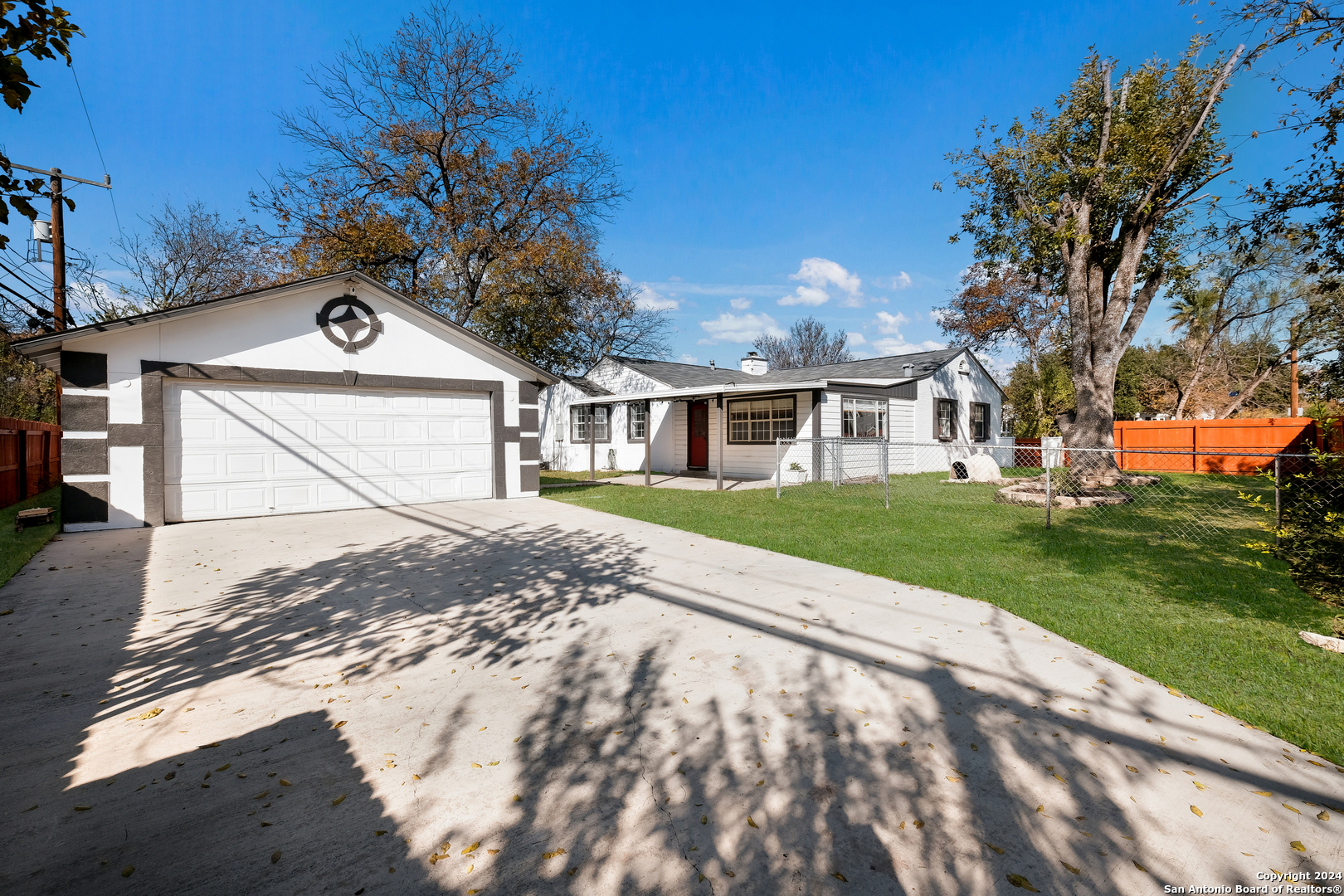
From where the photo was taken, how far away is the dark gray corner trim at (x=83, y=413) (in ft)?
27.9

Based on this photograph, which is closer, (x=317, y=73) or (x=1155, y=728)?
(x=1155, y=728)

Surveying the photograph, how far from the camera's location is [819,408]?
15.2 m

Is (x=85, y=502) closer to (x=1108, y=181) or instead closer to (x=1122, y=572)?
(x=1122, y=572)

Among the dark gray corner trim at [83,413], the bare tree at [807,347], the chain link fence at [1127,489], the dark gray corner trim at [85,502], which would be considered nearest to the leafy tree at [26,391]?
the dark gray corner trim at [83,413]

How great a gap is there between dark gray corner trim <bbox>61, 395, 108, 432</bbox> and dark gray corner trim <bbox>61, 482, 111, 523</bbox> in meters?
0.83

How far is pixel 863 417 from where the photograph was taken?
1677 centimetres

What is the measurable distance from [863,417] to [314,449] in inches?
537

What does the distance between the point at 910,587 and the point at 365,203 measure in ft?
67.6

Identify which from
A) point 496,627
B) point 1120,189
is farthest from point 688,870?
point 1120,189

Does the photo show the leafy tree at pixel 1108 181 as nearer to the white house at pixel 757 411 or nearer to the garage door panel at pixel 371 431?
the white house at pixel 757 411

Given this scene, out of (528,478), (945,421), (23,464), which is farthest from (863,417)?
(23,464)

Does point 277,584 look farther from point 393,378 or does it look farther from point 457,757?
point 393,378

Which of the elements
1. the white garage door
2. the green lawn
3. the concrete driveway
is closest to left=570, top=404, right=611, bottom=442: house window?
the white garage door

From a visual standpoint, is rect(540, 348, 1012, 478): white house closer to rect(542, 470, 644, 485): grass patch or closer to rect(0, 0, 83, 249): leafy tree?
rect(542, 470, 644, 485): grass patch
